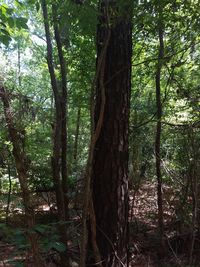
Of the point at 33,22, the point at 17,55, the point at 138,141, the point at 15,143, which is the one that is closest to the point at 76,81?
the point at 138,141

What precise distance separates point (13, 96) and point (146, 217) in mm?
3883

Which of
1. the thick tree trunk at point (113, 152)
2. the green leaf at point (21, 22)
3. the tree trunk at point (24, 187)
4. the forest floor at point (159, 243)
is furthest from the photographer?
the forest floor at point (159, 243)

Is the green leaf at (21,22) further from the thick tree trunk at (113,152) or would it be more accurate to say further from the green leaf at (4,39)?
the thick tree trunk at (113,152)

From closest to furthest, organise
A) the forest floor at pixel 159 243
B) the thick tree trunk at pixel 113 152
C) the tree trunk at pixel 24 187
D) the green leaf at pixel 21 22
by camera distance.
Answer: the tree trunk at pixel 24 187 → the green leaf at pixel 21 22 → the thick tree trunk at pixel 113 152 → the forest floor at pixel 159 243

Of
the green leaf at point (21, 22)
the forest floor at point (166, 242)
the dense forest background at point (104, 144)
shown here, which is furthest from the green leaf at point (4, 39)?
the forest floor at point (166, 242)

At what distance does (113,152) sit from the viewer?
2668mm

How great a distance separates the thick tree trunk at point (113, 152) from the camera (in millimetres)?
2609

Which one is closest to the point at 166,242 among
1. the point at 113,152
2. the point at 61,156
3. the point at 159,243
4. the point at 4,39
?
the point at 159,243

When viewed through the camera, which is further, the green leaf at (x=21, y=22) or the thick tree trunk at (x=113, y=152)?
the thick tree trunk at (x=113, y=152)

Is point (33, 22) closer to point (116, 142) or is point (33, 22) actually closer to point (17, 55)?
point (116, 142)

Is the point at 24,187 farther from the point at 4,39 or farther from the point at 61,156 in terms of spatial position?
the point at 61,156

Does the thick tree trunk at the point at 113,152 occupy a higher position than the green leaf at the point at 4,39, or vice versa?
the green leaf at the point at 4,39

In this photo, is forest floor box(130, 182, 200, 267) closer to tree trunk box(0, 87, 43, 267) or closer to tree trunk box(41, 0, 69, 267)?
tree trunk box(41, 0, 69, 267)

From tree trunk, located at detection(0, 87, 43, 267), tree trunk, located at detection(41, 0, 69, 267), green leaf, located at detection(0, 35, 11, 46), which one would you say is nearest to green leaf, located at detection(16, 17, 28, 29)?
green leaf, located at detection(0, 35, 11, 46)
